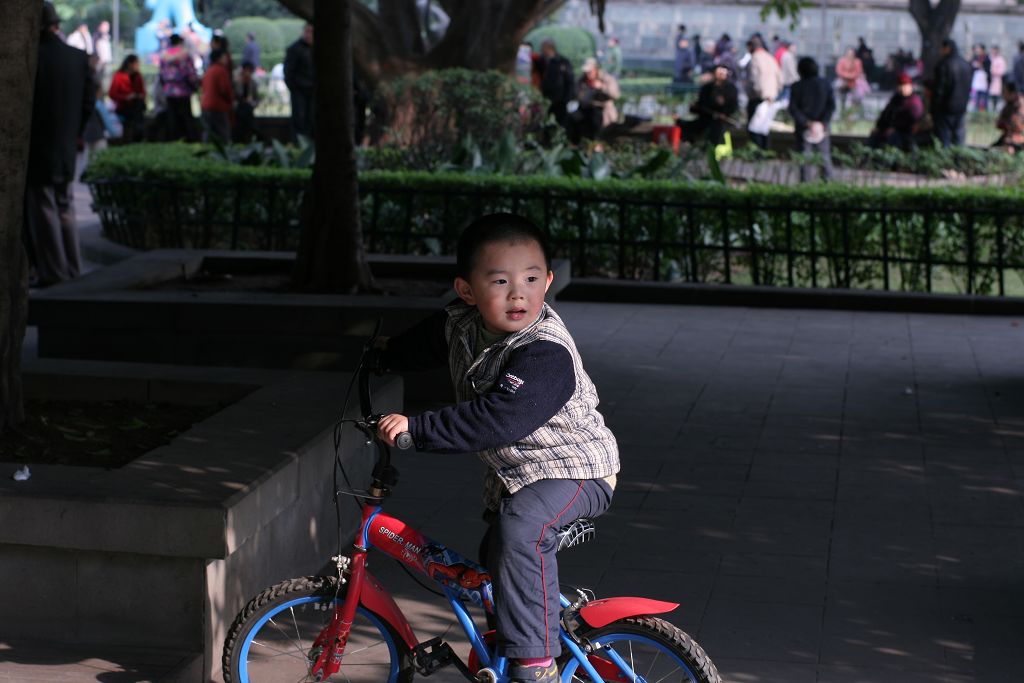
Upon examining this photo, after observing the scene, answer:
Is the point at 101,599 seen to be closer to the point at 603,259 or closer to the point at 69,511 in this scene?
the point at 69,511

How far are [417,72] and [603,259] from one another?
22.4 feet

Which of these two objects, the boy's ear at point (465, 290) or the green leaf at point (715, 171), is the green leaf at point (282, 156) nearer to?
the green leaf at point (715, 171)

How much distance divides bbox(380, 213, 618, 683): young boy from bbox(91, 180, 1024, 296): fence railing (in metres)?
8.63

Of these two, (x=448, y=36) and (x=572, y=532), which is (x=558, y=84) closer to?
(x=448, y=36)

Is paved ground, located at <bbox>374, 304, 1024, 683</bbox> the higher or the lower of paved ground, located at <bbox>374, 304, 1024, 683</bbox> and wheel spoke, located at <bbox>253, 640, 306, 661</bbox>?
the lower

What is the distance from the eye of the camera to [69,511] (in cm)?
431

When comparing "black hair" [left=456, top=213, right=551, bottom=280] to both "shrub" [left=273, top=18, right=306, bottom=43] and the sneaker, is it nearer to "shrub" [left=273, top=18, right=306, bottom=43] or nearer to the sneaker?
the sneaker

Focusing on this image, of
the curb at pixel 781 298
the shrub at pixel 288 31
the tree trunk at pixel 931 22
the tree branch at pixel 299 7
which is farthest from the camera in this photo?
the shrub at pixel 288 31

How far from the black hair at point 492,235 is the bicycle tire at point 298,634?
35.2 inches

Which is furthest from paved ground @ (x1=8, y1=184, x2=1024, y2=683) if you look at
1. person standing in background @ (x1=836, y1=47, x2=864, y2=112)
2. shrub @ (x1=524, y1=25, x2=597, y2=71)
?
shrub @ (x1=524, y1=25, x2=597, y2=71)

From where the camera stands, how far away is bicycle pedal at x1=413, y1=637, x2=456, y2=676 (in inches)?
152

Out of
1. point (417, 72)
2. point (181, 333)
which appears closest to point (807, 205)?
point (181, 333)

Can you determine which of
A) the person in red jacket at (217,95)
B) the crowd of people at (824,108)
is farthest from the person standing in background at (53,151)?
the person in red jacket at (217,95)

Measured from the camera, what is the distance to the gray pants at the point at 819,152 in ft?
58.3
